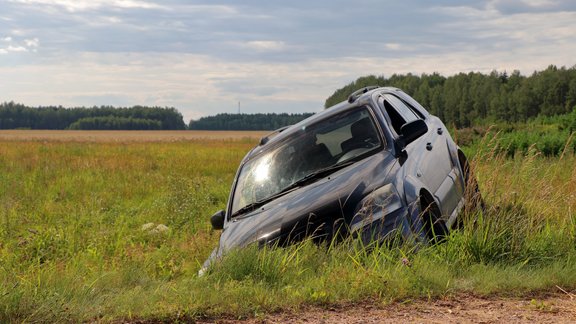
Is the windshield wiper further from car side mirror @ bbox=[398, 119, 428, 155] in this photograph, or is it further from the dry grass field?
the dry grass field

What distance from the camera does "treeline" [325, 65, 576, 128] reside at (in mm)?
102500

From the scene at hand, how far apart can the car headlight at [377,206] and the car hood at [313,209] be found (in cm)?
7

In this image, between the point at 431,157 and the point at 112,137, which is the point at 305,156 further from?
the point at 112,137

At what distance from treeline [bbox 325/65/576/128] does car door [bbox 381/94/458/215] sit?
266 ft

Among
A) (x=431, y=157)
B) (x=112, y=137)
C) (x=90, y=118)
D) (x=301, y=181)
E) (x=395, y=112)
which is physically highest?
(x=90, y=118)

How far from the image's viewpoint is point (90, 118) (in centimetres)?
16225

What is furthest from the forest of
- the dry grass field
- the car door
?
the car door

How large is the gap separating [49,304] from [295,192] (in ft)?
7.36

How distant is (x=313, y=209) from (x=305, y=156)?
122cm

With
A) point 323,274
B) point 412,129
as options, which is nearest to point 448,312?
point 323,274

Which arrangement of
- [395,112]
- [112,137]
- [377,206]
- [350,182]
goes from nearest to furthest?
[377,206] < [350,182] < [395,112] < [112,137]

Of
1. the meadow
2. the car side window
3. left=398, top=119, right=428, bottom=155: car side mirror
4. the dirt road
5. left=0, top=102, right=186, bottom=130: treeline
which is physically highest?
left=0, top=102, right=186, bottom=130: treeline

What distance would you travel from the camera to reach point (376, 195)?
5301 mm

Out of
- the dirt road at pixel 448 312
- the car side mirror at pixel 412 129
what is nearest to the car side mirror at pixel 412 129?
the car side mirror at pixel 412 129
